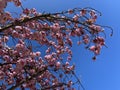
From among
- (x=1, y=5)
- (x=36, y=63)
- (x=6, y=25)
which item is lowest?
(x=1, y=5)

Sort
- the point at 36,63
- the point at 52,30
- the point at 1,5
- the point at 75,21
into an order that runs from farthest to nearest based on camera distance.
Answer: the point at 36,63 → the point at 52,30 → the point at 75,21 → the point at 1,5

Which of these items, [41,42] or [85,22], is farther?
[41,42]

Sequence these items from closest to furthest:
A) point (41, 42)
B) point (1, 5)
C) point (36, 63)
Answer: point (1, 5), point (41, 42), point (36, 63)

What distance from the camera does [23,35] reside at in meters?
10.6

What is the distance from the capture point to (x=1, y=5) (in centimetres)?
600

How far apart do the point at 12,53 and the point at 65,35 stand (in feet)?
6.13

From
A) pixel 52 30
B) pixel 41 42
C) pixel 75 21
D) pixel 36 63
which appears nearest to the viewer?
pixel 75 21

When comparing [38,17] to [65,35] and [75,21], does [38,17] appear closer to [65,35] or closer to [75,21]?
[75,21]

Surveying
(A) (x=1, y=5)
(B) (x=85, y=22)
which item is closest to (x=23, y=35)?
(B) (x=85, y=22)

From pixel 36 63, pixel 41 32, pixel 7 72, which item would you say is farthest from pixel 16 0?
pixel 7 72

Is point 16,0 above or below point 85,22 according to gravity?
above

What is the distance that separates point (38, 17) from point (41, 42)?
7.21 ft

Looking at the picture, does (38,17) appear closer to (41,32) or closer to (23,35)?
(41,32)

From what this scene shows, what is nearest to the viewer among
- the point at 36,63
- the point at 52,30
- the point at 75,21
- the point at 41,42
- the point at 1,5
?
the point at 1,5
